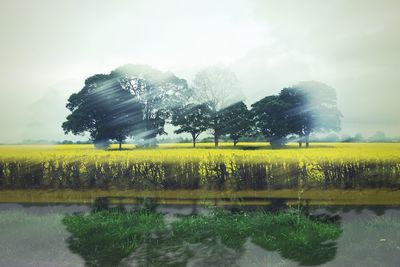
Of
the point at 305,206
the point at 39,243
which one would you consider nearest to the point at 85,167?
the point at 39,243

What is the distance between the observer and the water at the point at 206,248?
747 cm

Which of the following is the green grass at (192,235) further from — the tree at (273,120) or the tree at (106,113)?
the tree at (273,120)

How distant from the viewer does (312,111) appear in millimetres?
57125

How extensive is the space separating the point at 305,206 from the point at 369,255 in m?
3.74

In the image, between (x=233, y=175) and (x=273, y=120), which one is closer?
(x=233, y=175)

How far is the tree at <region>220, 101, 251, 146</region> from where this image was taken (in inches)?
2062

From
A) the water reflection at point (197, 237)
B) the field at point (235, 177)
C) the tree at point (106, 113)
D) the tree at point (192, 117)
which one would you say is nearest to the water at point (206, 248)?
the water reflection at point (197, 237)

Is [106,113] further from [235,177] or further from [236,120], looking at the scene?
[235,177]

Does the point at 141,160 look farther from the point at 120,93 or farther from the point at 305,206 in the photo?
the point at 120,93

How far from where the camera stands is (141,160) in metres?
13.1

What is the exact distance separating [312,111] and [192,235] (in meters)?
51.4

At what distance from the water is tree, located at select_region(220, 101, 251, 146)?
41.4 meters

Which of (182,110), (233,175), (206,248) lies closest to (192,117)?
(182,110)

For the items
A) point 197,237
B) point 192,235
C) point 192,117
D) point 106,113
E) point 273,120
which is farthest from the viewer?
point 273,120
